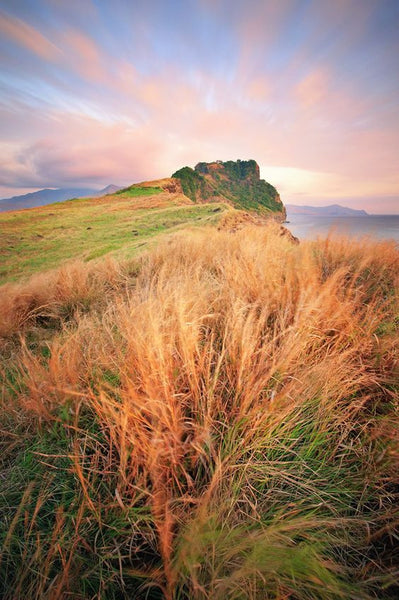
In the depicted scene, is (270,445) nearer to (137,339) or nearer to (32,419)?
(137,339)

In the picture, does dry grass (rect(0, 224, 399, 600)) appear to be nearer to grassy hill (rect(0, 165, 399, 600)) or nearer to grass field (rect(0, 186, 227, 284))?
grassy hill (rect(0, 165, 399, 600))

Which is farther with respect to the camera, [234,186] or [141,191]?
[234,186]

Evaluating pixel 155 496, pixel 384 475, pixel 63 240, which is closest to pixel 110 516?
pixel 155 496

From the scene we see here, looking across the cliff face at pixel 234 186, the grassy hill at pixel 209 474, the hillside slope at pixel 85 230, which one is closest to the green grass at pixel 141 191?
the hillside slope at pixel 85 230

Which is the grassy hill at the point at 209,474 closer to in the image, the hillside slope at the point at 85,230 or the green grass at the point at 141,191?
the hillside slope at the point at 85,230

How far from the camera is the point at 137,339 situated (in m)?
1.24

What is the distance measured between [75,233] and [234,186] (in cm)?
12683

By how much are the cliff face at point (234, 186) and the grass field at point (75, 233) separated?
6675 cm

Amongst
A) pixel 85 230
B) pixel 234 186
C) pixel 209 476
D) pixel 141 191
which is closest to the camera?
pixel 209 476

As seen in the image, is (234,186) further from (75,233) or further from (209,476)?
(209,476)

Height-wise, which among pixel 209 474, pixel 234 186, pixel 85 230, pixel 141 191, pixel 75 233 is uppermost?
pixel 234 186

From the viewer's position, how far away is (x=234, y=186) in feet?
412

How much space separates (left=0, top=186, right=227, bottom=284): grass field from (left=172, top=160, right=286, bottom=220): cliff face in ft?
219

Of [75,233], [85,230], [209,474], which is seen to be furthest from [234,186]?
[209,474]
